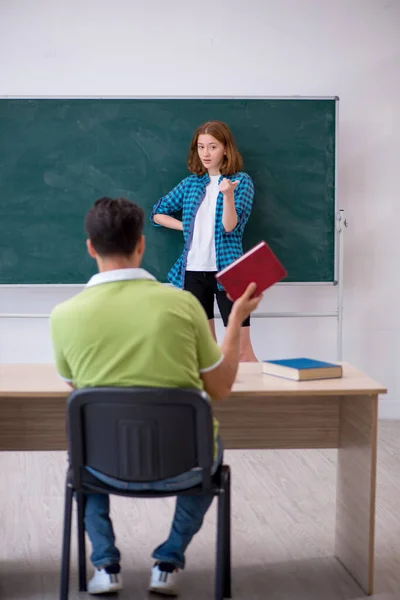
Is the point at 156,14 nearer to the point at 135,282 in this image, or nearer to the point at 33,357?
the point at 33,357

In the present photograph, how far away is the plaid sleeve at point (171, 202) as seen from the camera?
4.65 m

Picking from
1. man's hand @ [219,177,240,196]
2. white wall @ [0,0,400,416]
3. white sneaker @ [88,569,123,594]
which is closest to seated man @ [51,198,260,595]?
white sneaker @ [88,569,123,594]

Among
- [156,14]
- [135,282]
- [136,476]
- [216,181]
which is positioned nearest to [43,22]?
[156,14]

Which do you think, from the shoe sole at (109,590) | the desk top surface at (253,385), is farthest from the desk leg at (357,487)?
the shoe sole at (109,590)

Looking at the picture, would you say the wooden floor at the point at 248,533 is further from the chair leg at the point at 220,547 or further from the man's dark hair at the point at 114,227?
the man's dark hair at the point at 114,227

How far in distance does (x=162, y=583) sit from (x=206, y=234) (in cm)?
239

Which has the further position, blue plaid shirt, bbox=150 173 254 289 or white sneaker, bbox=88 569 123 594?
blue plaid shirt, bbox=150 173 254 289

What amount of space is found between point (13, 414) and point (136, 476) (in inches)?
35.3

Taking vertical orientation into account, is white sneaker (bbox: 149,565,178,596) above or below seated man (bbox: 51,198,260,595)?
below

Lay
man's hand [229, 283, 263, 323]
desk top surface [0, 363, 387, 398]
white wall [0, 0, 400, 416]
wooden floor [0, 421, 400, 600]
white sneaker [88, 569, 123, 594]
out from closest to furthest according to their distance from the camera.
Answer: man's hand [229, 283, 263, 323] < desk top surface [0, 363, 387, 398] < white sneaker [88, 569, 123, 594] < wooden floor [0, 421, 400, 600] < white wall [0, 0, 400, 416]

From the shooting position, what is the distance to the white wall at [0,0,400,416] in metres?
4.80

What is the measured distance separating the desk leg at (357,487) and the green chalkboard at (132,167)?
2.04 metres

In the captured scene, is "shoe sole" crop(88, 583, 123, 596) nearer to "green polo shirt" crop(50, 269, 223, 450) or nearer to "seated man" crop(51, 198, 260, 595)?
"seated man" crop(51, 198, 260, 595)

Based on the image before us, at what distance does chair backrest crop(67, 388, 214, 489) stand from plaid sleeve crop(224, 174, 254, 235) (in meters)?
2.52
